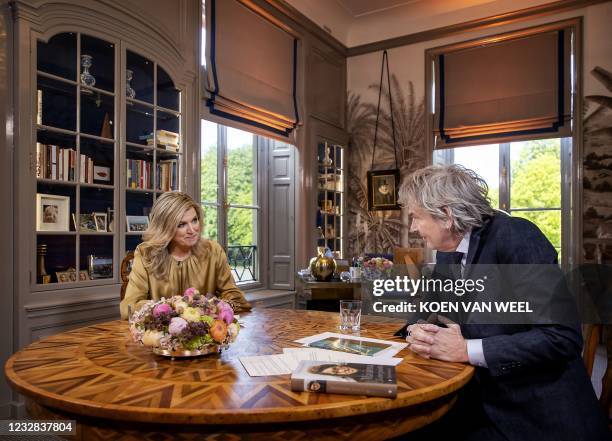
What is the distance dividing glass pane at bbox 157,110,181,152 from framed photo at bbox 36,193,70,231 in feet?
3.16

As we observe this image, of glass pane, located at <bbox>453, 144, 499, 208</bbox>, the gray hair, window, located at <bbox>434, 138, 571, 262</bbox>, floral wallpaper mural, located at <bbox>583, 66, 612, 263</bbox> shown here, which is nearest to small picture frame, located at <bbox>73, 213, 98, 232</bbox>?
the gray hair

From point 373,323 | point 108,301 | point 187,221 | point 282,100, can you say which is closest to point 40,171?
point 108,301

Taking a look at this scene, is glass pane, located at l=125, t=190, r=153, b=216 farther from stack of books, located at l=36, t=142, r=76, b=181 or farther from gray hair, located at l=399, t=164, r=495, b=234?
gray hair, located at l=399, t=164, r=495, b=234

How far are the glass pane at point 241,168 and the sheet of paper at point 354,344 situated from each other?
12.3ft

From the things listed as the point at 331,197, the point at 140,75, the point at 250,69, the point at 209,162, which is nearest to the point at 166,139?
the point at 140,75

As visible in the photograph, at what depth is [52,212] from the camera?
9.95 ft

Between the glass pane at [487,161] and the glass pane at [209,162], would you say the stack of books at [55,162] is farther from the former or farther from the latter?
the glass pane at [487,161]

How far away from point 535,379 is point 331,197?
508cm

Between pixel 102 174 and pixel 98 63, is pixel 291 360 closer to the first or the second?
pixel 102 174

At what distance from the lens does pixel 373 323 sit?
1.99 metres

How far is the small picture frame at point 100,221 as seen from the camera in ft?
10.8

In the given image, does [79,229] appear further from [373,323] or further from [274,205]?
[274,205]

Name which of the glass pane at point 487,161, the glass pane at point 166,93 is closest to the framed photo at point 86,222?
the glass pane at point 166,93

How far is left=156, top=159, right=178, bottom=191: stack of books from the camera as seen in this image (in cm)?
381
